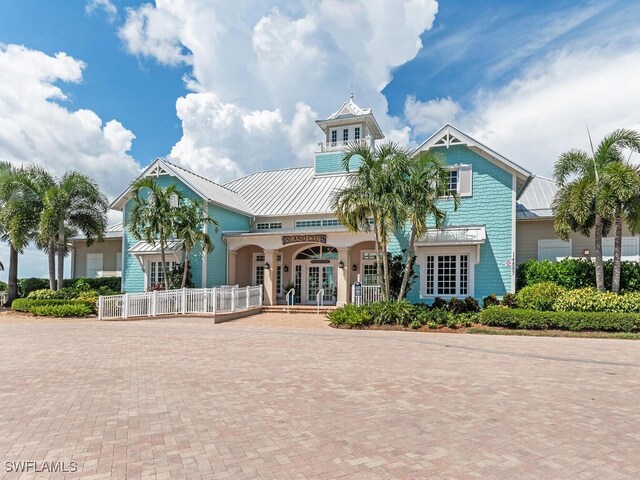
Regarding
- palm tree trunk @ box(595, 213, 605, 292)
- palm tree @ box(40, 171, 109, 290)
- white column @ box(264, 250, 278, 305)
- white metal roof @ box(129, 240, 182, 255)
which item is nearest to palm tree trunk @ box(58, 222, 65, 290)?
palm tree @ box(40, 171, 109, 290)

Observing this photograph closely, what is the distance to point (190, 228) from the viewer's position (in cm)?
2053

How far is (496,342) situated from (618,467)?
883cm

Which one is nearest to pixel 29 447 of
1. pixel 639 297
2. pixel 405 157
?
pixel 405 157

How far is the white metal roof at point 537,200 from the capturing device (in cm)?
2069

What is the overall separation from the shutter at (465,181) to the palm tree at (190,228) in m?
12.0

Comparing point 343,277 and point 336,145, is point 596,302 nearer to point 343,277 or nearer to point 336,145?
point 343,277

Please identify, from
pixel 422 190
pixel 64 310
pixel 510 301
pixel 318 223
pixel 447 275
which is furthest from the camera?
pixel 318 223

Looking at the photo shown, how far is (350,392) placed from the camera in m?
7.19

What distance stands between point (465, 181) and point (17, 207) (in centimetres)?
2276

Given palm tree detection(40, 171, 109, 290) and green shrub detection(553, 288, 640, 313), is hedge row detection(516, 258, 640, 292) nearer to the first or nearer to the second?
green shrub detection(553, 288, 640, 313)

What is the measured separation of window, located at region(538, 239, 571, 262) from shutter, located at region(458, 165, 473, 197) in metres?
4.46

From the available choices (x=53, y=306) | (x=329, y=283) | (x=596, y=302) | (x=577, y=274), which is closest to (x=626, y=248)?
(x=577, y=274)

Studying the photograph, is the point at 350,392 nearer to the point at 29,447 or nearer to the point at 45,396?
the point at 29,447

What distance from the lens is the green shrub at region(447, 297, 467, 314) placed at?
693 inches
